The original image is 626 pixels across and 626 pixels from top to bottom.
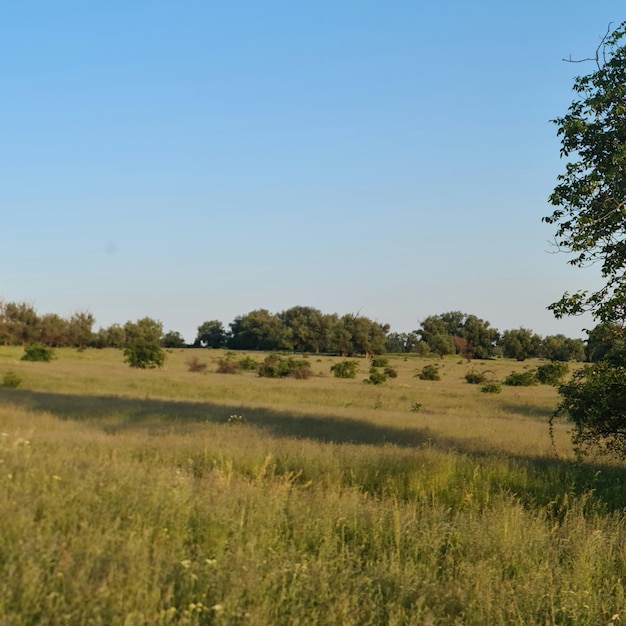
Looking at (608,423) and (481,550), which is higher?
(608,423)

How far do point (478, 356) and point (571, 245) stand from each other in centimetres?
9914

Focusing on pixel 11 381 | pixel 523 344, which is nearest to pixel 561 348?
pixel 523 344

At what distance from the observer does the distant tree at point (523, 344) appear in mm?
99250

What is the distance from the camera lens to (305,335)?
11119cm

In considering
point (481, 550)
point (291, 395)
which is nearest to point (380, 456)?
point (481, 550)

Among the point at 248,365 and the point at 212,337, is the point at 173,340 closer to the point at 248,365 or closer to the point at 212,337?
the point at 212,337

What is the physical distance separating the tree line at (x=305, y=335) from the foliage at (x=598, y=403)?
2720 inches

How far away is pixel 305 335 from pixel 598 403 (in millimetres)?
100261

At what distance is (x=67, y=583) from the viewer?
3670 millimetres

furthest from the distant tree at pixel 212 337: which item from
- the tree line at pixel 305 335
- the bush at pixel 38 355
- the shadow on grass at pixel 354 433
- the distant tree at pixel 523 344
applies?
the shadow on grass at pixel 354 433

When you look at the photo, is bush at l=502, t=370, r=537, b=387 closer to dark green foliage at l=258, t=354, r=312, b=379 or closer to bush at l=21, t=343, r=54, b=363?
dark green foliage at l=258, t=354, r=312, b=379

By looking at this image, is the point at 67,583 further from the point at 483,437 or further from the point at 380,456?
the point at 483,437

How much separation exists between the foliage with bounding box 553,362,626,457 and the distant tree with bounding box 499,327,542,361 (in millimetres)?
89489

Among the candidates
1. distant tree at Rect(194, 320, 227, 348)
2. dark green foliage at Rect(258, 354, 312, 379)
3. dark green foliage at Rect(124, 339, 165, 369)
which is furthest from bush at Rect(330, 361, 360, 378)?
distant tree at Rect(194, 320, 227, 348)
